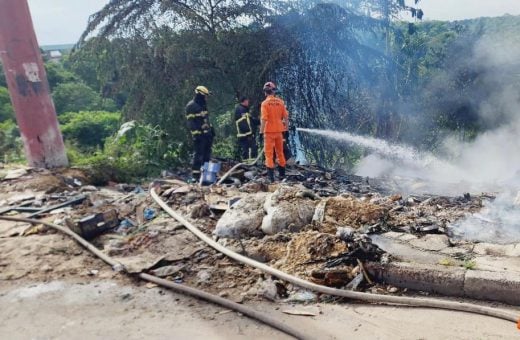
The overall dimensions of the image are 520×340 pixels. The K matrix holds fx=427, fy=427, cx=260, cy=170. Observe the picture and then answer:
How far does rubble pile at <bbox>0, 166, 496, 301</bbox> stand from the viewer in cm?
382

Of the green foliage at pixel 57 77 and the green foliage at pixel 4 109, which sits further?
the green foliage at pixel 57 77

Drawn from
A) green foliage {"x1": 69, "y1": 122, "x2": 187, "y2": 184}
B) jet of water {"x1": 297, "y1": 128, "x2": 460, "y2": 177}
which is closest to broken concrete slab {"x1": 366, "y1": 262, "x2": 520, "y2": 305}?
green foliage {"x1": 69, "y1": 122, "x2": 187, "y2": 184}

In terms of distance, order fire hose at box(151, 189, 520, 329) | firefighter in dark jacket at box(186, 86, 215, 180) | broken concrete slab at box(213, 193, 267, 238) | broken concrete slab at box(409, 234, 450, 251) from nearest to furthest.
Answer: fire hose at box(151, 189, 520, 329)
broken concrete slab at box(409, 234, 450, 251)
broken concrete slab at box(213, 193, 267, 238)
firefighter in dark jacket at box(186, 86, 215, 180)

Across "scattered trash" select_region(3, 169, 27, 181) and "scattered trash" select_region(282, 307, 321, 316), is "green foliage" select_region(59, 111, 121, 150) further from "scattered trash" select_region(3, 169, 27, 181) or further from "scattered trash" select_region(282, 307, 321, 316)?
"scattered trash" select_region(282, 307, 321, 316)

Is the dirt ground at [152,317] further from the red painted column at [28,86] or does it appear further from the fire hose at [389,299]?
the red painted column at [28,86]

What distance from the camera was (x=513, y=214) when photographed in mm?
4934

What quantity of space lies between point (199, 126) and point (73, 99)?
2831cm

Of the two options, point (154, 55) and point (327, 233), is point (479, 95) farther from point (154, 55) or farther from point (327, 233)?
point (327, 233)

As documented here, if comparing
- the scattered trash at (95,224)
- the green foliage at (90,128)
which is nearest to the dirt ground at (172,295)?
the scattered trash at (95,224)

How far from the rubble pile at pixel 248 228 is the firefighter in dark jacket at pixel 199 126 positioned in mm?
1688

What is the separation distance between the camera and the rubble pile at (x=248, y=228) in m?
3.82

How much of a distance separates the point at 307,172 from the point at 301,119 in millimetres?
3186

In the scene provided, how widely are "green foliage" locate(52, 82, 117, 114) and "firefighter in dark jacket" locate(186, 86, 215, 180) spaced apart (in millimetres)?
25647

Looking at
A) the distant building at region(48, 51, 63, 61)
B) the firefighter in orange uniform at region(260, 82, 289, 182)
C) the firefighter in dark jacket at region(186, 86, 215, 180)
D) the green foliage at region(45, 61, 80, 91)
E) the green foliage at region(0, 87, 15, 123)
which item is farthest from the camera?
the distant building at region(48, 51, 63, 61)
